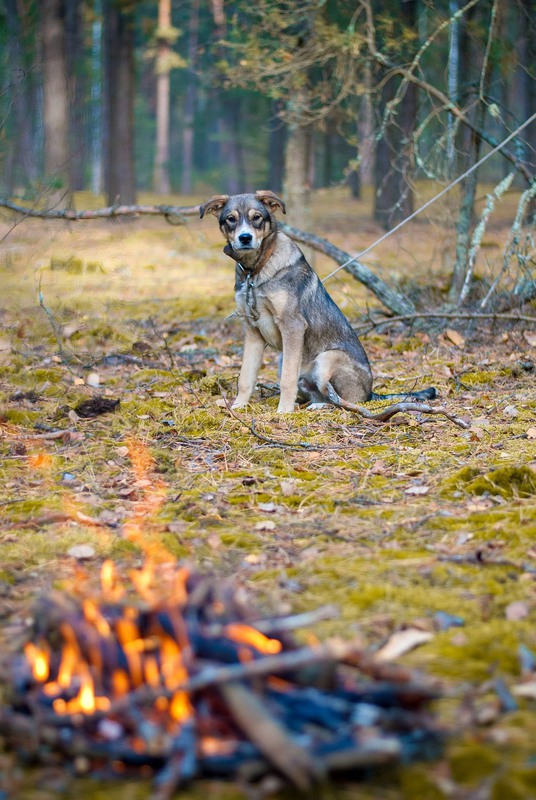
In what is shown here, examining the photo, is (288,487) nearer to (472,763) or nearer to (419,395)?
(419,395)

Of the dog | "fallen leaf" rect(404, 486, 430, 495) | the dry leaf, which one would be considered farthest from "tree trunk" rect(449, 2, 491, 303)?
"fallen leaf" rect(404, 486, 430, 495)

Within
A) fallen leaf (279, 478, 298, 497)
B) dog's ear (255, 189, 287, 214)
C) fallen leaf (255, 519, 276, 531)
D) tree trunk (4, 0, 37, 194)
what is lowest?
fallen leaf (255, 519, 276, 531)

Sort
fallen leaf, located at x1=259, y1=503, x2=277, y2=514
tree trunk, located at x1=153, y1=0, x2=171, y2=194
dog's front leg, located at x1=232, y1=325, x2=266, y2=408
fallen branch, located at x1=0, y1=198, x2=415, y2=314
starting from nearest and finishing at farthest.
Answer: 1. fallen leaf, located at x1=259, y1=503, x2=277, y2=514
2. dog's front leg, located at x1=232, y1=325, x2=266, y2=408
3. fallen branch, located at x1=0, y1=198, x2=415, y2=314
4. tree trunk, located at x1=153, y1=0, x2=171, y2=194

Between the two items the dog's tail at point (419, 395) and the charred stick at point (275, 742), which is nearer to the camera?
the charred stick at point (275, 742)

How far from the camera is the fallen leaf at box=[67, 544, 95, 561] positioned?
3.97m

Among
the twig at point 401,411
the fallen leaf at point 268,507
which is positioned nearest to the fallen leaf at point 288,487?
the fallen leaf at point 268,507

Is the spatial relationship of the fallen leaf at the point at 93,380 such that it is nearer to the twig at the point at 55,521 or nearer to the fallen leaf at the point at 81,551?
the twig at the point at 55,521

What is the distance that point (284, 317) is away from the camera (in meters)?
7.24

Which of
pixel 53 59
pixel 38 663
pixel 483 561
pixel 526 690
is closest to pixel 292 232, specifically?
pixel 483 561

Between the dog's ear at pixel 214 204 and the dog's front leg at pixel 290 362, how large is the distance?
1272 millimetres

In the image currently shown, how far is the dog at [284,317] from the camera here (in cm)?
714

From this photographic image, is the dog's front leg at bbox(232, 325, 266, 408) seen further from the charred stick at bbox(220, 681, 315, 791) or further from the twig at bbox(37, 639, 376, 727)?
the charred stick at bbox(220, 681, 315, 791)

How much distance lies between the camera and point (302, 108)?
1188 cm

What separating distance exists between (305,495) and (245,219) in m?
3.16
